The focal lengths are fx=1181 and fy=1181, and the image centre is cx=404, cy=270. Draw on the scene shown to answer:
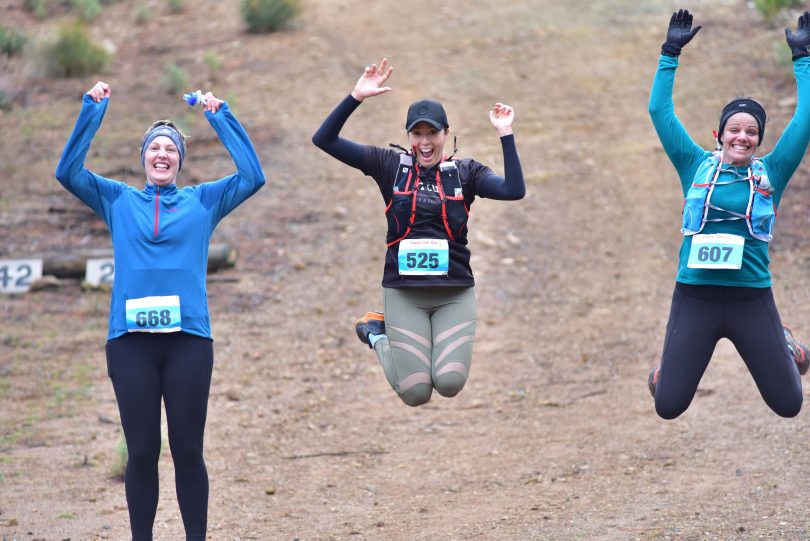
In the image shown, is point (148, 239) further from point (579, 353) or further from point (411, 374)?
point (579, 353)

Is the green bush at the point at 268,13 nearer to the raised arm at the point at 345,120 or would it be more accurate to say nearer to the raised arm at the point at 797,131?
the raised arm at the point at 345,120

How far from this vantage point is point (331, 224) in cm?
1471

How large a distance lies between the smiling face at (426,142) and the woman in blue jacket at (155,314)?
4.16 ft

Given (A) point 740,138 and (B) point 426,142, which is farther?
(B) point 426,142

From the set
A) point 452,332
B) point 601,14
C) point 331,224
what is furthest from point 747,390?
point 601,14

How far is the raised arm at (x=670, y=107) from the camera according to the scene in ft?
22.5

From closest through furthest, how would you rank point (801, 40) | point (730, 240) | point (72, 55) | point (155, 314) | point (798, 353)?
point (155, 314)
point (730, 240)
point (801, 40)
point (798, 353)
point (72, 55)

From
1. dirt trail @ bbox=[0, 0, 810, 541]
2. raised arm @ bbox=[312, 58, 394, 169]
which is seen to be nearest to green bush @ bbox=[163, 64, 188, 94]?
dirt trail @ bbox=[0, 0, 810, 541]

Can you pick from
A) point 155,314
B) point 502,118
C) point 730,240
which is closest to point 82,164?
point 155,314

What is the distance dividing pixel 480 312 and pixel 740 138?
628 centimetres

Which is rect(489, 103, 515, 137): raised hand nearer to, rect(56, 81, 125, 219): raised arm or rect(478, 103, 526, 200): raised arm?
rect(478, 103, 526, 200): raised arm

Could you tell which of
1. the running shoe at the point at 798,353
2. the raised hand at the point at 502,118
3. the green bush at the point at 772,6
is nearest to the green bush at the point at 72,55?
the green bush at the point at 772,6

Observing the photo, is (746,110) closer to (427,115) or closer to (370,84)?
(427,115)

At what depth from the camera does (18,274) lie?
1345cm
